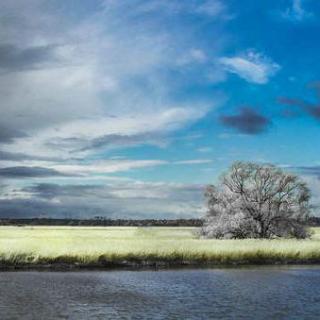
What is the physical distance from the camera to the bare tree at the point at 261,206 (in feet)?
227

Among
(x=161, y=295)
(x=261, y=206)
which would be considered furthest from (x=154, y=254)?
(x=261, y=206)

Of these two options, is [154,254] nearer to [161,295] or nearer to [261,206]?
[161,295]

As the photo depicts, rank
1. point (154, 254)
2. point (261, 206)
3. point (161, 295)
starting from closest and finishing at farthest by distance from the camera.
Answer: point (161, 295) < point (154, 254) < point (261, 206)

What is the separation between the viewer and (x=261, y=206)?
228 ft

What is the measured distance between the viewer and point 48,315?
23938 millimetres

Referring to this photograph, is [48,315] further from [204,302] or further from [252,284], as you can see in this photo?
[252,284]

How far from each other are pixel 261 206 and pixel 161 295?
40948 mm

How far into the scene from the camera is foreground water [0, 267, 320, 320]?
2455cm

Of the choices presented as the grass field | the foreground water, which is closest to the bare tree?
the grass field

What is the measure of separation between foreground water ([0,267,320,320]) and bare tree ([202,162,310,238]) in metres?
27.0

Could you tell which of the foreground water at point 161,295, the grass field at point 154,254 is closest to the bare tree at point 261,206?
the grass field at point 154,254

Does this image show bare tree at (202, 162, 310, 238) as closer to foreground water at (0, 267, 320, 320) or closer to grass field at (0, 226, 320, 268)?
grass field at (0, 226, 320, 268)

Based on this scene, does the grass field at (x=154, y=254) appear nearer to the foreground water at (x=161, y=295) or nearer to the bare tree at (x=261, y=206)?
the foreground water at (x=161, y=295)

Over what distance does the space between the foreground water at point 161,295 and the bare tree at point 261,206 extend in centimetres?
2697
